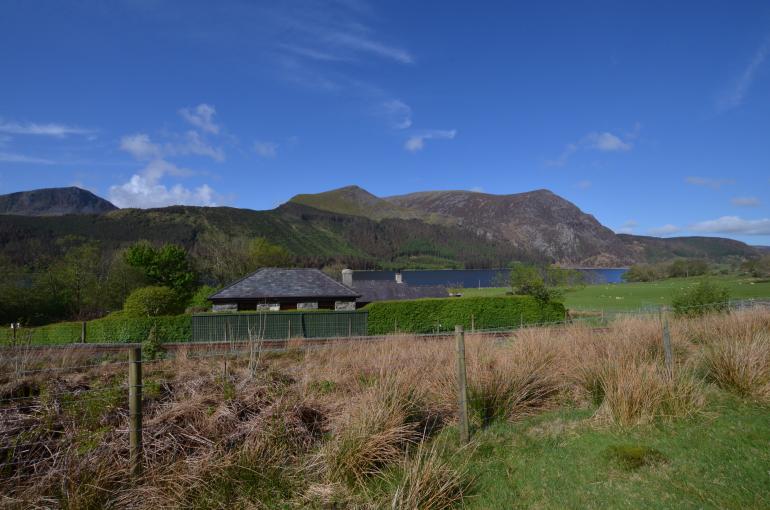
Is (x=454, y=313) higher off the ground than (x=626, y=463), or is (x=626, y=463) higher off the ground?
(x=626, y=463)

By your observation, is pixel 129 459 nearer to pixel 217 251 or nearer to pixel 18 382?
pixel 18 382

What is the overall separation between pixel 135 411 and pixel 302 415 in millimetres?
1867

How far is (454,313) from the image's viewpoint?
995 inches

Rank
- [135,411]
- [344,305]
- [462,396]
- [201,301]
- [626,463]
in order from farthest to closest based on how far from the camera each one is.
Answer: [201,301]
[344,305]
[462,396]
[626,463]
[135,411]

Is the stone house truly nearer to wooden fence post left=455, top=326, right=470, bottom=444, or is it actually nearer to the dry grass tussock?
the dry grass tussock

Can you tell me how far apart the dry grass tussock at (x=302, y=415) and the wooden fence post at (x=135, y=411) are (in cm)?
10

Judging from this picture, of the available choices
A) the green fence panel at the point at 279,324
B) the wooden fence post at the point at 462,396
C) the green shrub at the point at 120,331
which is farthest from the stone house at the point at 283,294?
the wooden fence post at the point at 462,396

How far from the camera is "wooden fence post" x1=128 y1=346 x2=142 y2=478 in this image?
3.86 m

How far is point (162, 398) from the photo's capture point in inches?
202

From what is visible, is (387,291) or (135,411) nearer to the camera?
(135,411)

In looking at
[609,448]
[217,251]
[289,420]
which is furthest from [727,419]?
[217,251]

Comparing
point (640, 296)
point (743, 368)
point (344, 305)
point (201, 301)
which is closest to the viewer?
point (743, 368)

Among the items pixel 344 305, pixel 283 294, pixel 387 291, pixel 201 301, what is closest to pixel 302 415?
pixel 283 294

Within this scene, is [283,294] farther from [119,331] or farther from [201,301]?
[201,301]
